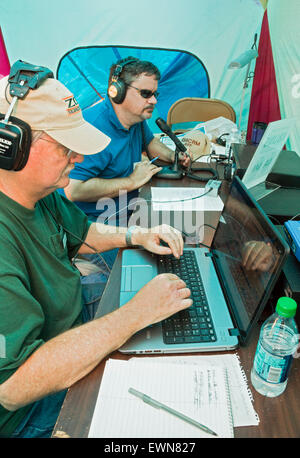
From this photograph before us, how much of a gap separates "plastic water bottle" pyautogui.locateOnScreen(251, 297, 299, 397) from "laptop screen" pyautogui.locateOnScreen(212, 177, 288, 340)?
0.05 metres

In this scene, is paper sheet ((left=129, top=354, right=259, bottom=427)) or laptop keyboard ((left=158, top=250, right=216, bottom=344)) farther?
laptop keyboard ((left=158, top=250, right=216, bottom=344))

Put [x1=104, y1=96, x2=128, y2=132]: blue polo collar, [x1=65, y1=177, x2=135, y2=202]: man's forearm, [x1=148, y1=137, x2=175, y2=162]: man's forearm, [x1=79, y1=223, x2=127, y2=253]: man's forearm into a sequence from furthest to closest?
[x1=148, y1=137, x2=175, y2=162]: man's forearm < [x1=104, y1=96, x2=128, y2=132]: blue polo collar < [x1=65, y1=177, x2=135, y2=202]: man's forearm < [x1=79, y1=223, x2=127, y2=253]: man's forearm

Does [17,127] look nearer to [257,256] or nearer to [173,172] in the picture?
[257,256]

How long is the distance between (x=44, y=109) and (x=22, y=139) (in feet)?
0.30

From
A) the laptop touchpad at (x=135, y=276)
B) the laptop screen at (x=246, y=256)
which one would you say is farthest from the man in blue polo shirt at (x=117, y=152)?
the laptop screen at (x=246, y=256)

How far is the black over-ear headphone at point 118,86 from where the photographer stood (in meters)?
1.51

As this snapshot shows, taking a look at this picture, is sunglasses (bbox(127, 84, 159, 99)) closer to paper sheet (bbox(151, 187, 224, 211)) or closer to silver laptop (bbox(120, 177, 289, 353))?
paper sheet (bbox(151, 187, 224, 211))

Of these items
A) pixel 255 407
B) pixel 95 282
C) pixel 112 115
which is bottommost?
pixel 95 282

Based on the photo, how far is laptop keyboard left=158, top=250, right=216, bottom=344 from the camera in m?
0.64

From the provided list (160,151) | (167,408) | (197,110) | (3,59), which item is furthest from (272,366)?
(3,59)

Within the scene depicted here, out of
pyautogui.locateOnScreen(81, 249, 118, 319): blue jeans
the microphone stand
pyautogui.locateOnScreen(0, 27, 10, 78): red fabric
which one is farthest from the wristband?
pyautogui.locateOnScreen(0, 27, 10, 78): red fabric

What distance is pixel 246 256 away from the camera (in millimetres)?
688

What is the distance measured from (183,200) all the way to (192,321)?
0.72 meters

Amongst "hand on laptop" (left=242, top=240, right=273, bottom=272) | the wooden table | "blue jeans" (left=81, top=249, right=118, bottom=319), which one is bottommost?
"blue jeans" (left=81, top=249, right=118, bottom=319)
